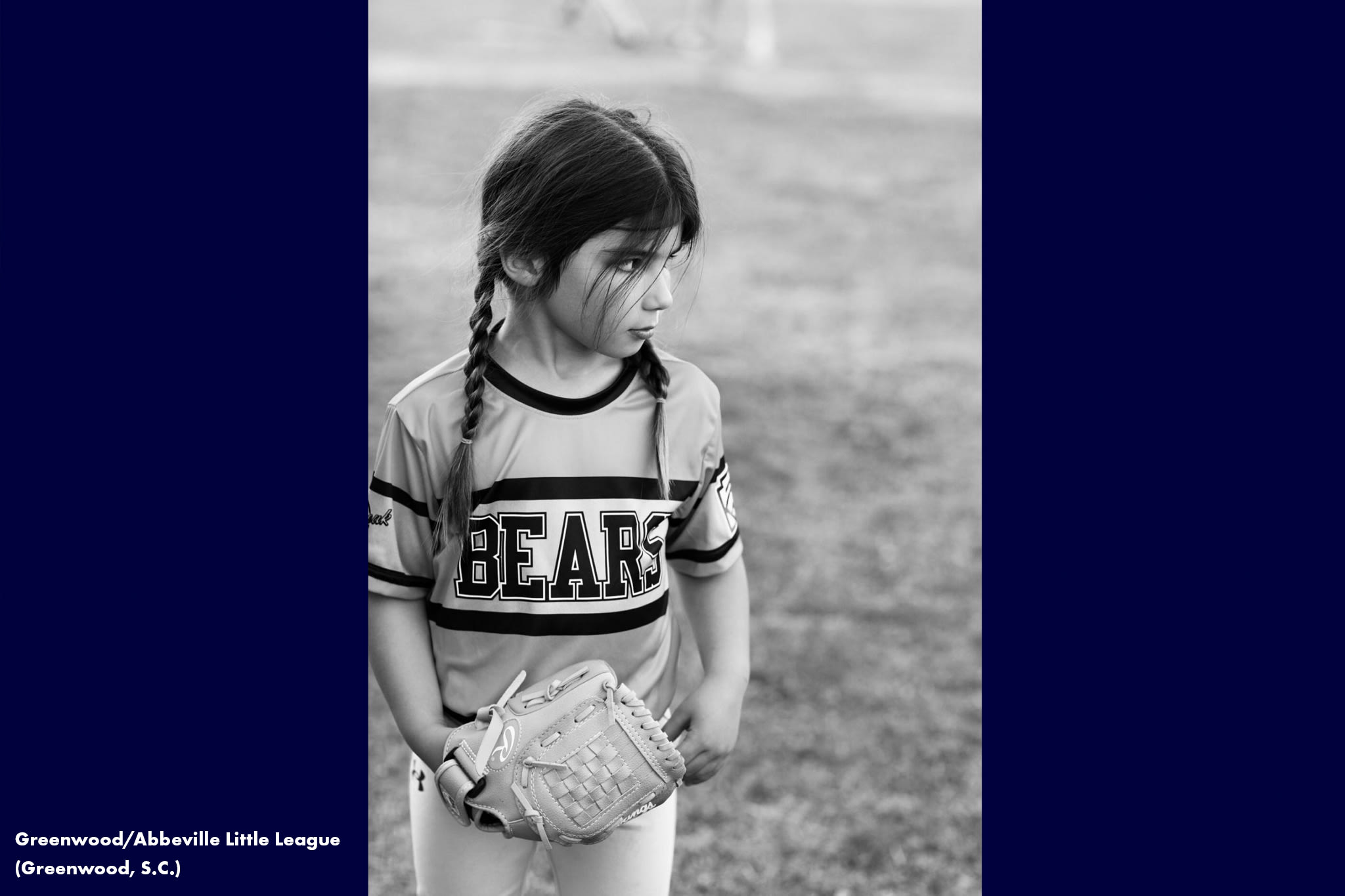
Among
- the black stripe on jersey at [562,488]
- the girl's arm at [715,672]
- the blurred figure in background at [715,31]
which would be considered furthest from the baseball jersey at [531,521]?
the blurred figure in background at [715,31]

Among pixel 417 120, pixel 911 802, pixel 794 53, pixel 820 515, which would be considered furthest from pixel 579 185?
pixel 794 53

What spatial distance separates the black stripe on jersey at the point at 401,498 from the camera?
2.01m

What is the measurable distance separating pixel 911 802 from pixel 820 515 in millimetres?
1849

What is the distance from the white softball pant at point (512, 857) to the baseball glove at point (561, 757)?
18 cm

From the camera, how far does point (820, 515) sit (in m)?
5.51

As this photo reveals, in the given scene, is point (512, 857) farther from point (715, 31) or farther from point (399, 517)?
point (715, 31)

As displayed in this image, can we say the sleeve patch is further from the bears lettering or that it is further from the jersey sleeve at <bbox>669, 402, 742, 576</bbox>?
the bears lettering

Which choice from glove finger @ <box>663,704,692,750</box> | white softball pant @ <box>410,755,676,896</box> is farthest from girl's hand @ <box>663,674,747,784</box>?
white softball pant @ <box>410,755,676,896</box>

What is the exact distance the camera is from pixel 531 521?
2.00 m

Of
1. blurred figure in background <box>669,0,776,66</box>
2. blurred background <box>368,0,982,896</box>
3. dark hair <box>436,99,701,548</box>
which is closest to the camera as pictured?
dark hair <box>436,99,701,548</box>

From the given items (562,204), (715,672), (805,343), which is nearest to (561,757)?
(715,672)

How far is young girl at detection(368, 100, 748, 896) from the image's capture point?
1.95 meters

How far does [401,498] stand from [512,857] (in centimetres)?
61

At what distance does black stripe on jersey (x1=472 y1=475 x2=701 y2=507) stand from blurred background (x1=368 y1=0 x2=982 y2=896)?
268mm
